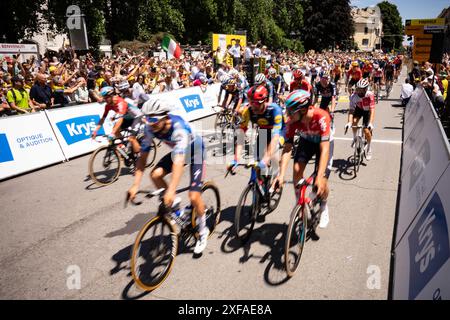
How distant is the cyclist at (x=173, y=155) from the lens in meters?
3.97

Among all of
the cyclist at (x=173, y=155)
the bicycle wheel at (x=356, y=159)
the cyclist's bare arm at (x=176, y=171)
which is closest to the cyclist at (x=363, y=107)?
the bicycle wheel at (x=356, y=159)

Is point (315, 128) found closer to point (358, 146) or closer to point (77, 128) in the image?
point (358, 146)

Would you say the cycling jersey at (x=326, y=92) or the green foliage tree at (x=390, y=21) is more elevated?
the green foliage tree at (x=390, y=21)

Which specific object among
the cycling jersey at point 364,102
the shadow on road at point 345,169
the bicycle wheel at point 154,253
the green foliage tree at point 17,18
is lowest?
the shadow on road at point 345,169

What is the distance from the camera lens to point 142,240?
152 inches

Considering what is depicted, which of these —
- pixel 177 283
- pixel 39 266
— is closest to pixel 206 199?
pixel 177 283

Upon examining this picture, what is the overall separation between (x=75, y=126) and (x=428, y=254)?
955 cm

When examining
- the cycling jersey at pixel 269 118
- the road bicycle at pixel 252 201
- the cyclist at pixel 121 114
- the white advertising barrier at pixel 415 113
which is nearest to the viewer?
the road bicycle at pixel 252 201

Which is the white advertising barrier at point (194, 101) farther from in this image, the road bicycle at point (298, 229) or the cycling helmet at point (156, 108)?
the road bicycle at point (298, 229)

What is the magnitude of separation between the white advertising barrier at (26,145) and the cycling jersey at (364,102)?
8.23 metres

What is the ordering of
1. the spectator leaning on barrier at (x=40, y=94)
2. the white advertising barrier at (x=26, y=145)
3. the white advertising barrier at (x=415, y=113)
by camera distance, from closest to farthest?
1. the white advertising barrier at (x=26, y=145)
2. the white advertising barrier at (x=415, y=113)
3. the spectator leaning on barrier at (x=40, y=94)
